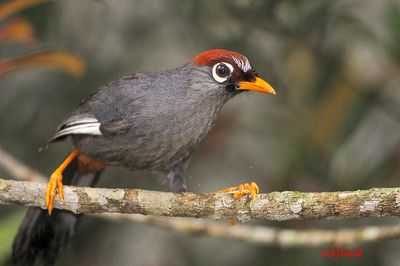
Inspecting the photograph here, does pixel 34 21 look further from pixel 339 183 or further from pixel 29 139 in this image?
pixel 339 183

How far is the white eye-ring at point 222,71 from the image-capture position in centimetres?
383

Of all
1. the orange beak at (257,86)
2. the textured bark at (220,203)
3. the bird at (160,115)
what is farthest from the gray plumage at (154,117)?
the textured bark at (220,203)

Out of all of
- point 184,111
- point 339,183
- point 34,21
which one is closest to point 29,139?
point 34,21

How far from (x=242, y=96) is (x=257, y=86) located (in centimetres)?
66

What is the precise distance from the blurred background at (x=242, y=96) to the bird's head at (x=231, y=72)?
96cm

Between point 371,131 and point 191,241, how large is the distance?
6.18 ft

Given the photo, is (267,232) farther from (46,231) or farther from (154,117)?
(46,231)

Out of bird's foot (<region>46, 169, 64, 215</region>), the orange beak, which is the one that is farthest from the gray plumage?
bird's foot (<region>46, 169, 64, 215</region>)

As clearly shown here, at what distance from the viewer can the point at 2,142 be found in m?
5.58

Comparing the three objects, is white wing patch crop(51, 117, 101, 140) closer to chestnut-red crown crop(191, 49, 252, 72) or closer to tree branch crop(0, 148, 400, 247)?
tree branch crop(0, 148, 400, 247)

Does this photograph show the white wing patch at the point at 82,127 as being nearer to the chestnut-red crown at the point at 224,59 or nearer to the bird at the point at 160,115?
the bird at the point at 160,115

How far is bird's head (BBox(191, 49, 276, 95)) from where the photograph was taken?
12.3ft

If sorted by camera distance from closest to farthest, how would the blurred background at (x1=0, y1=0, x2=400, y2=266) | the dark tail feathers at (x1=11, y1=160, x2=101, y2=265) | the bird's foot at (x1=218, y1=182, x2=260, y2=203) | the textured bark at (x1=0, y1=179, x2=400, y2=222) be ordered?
the textured bark at (x1=0, y1=179, x2=400, y2=222)
the bird's foot at (x1=218, y1=182, x2=260, y2=203)
the dark tail feathers at (x1=11, y1=160, x2=101, y2=265)
the blurred background at (x1=0, y1=0, x2=400, y2=266)

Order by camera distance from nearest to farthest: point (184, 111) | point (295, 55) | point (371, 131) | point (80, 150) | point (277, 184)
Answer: point (184, 111) < point (80, 150) < point (277, 184) < point (295, 55) < point (371, 131)
